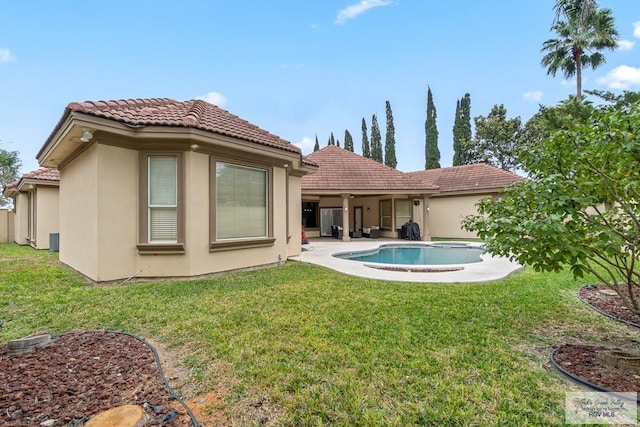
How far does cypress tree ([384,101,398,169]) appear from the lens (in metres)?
40.9

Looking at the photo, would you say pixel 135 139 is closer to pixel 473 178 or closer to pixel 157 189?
pixel 157 189

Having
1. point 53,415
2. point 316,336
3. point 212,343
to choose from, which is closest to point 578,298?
point 316,336

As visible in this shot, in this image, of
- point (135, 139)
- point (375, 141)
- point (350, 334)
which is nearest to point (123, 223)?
point (135, 139)

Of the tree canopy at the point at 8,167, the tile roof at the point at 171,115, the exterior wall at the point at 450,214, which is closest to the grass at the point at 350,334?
the tile roof at the point at 171,115

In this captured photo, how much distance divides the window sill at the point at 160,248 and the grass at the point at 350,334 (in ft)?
2.57

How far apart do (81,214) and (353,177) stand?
49.7 ft

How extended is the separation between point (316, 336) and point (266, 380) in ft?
3.88

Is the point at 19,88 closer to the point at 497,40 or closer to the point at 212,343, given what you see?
the point at 212,343

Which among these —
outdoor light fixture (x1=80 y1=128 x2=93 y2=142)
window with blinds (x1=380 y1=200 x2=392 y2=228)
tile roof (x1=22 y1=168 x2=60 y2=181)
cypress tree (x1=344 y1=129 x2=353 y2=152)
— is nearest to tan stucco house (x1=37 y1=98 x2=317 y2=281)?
outdoor light fixture (x1=80 y1=128 x2=93 y2=142)

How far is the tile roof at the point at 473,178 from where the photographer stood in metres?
21.5

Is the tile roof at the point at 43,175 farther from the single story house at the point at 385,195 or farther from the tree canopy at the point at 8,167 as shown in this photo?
the tree canopy at the point at 8,167

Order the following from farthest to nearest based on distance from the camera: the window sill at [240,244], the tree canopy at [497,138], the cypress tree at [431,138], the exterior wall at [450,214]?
the cypress tree at [431,138] → the tree canopy at [497,138] → the exterior wall at [450,214] → the window sill at [240,244]

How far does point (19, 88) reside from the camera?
1653 centimetres

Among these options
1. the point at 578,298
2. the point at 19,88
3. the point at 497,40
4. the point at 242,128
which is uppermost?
the point at 497,40
